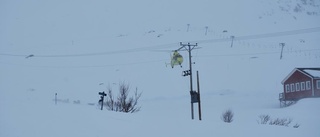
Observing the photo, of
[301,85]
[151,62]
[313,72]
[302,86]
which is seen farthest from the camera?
[151,62]

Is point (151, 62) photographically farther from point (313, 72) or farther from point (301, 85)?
point (313, 72)

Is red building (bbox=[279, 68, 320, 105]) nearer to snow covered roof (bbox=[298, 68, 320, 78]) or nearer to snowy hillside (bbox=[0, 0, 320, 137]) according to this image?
snow covered roof (bbox=[298, 68, 320, 78])

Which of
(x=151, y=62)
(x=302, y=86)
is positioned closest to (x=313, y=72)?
(x=302, y=86)

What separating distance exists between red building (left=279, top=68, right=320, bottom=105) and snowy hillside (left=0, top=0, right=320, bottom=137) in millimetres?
2000

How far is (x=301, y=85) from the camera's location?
4453 centimetres

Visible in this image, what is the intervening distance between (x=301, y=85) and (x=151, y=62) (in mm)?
24156

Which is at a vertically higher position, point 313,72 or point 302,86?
point 313,72

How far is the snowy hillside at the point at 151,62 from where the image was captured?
44.3 ft

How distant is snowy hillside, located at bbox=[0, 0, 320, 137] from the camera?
13.5m

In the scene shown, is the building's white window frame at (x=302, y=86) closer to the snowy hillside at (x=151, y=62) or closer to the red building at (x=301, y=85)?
the red building at (x=301, y=85)

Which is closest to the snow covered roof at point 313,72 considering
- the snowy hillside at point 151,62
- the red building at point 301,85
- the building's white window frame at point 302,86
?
the red building at point 301,85

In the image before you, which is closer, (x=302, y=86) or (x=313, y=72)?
(x=313, y=72)

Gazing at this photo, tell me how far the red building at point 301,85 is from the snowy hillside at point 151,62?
6.56 ft

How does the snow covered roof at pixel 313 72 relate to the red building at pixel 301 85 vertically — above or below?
above
